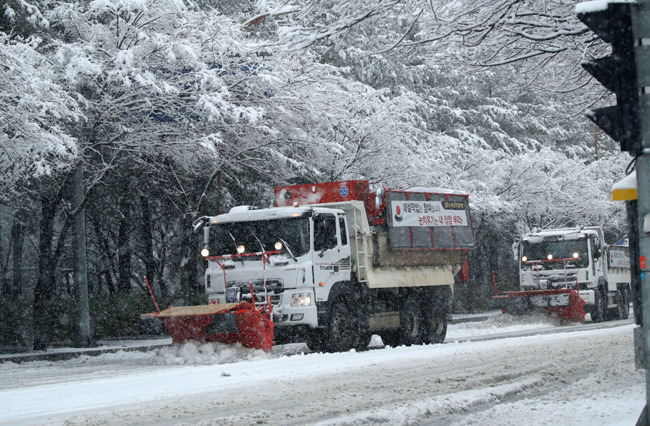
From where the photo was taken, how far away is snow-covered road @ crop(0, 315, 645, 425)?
798 centimetres

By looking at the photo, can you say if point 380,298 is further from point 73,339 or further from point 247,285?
point 73,339

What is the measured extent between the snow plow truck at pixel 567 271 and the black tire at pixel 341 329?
8746mm

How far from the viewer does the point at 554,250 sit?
24.8 m

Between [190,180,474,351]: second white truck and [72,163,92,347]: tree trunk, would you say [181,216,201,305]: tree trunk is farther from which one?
[190,180,474,351]: second white truck

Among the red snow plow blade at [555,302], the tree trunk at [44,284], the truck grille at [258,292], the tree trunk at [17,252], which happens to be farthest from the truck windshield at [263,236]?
the tree trunk at [17,252]

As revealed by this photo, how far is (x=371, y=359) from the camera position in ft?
43.4

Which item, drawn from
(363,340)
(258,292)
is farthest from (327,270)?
(363,340)

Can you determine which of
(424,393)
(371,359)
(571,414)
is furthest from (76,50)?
(571,414)

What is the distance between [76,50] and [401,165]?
1118cm

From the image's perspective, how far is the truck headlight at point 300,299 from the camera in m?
14.5

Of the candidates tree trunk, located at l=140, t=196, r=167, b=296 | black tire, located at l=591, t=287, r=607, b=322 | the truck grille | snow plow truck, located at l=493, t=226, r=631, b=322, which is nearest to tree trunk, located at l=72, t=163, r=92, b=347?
tree trunk, located at l=140, t=196, r=167, b=296

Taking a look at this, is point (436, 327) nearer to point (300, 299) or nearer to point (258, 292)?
point (300, 299)

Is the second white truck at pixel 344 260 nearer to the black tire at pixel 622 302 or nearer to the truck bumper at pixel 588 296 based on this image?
the truck bumper at pixel 588 296

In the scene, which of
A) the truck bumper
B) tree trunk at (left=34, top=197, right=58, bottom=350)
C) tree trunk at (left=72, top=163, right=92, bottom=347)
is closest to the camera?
tree trunk at (left=34, top=197, right=58, bottom=350)
